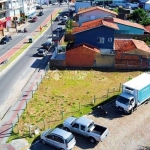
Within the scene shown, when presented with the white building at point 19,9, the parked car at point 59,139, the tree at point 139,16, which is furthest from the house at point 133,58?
the white building at point 19,9

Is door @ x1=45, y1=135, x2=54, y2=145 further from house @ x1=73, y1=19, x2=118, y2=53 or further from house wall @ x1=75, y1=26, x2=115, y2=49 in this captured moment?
house wall @ x1=75, y1=26, x2=115, y2=49

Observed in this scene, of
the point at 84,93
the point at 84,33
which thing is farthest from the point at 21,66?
the point at 84,93

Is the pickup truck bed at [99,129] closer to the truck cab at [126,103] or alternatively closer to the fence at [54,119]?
the fence at [54,119]

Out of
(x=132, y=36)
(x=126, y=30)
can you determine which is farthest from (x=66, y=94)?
(x=126, y=30)

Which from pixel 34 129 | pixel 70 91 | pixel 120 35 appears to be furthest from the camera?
pixel 120 35

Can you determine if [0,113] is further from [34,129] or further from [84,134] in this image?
[84,134]

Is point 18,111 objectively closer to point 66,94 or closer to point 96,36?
point 66,94

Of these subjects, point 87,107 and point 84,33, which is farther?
point 84,33
